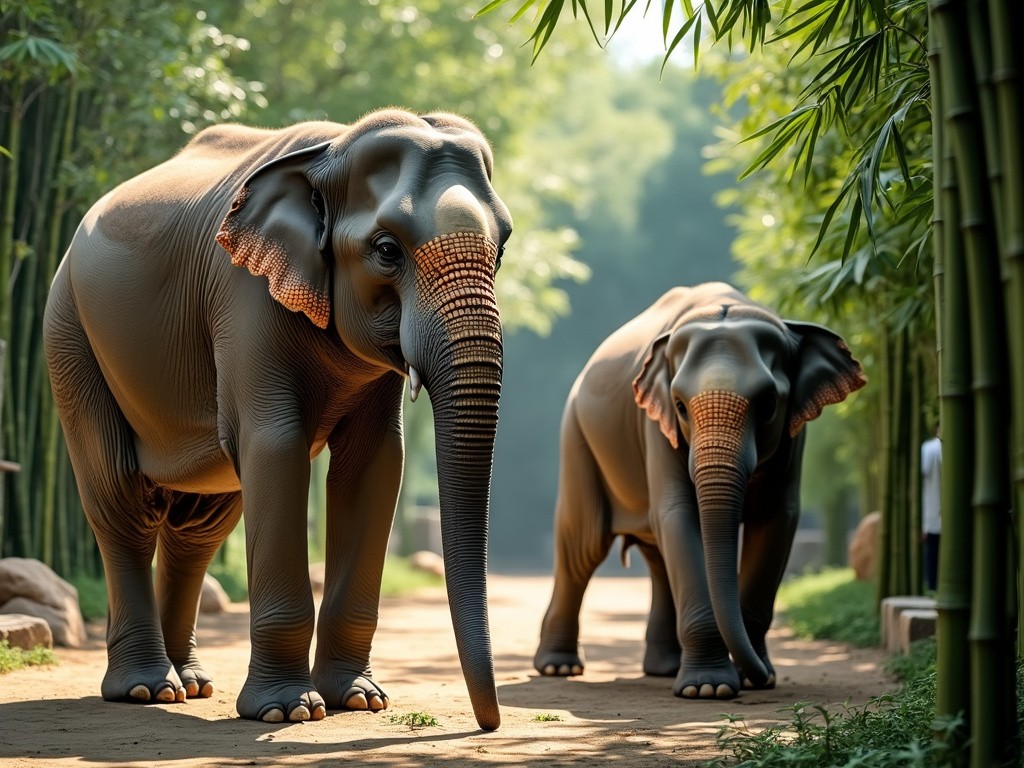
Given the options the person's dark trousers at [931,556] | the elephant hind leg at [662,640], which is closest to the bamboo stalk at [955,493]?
the elephant hind leg at [662,640]

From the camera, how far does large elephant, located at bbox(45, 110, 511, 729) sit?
592 centimetres

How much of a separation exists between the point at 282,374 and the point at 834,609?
31.5 feet

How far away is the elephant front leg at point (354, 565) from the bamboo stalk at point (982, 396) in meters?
3.36

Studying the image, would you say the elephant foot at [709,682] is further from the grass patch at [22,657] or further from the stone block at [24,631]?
the stone block at [24,631]

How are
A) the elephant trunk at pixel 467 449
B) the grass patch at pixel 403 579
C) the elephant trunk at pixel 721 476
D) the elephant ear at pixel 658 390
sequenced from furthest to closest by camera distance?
the grass patch at pixel 403 579, the elephant ear at pixel 658 390, the elephant trunk at pixel 721 476, the elephant trunk at pixel 467 449

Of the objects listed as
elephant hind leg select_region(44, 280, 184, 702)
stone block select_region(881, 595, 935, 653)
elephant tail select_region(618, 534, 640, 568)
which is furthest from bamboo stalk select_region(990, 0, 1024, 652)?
stone block select_region(881, 595, 935, 653)

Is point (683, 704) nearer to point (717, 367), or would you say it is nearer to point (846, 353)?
point (717, 367)

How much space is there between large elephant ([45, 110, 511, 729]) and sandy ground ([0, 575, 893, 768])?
27 centimetres

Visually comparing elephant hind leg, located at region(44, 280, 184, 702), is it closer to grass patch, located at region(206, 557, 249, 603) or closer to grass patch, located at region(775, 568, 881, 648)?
grass patch, located at region(775, 568, 881, 648)

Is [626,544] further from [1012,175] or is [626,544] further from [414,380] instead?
[1012,175]

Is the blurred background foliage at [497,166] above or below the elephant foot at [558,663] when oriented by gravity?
above

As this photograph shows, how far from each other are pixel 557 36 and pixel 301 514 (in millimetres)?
19368

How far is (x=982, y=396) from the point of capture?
4.29 metres

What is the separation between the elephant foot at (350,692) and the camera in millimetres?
6910
